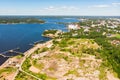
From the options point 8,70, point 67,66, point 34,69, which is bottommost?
point 8,70

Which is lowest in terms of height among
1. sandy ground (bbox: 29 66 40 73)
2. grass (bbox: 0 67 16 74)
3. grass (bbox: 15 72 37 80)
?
grass (bbox: 0 67 16 74)

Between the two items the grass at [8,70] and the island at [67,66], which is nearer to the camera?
the island at [67,66]

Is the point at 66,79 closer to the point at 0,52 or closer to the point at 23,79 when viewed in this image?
the point at 23,79

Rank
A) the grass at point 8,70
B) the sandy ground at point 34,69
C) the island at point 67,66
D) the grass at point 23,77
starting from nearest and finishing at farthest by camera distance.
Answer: the grass at point 23,77
the island at point 67,66
the sandy ground at point 34,69
the grass at point 8,70

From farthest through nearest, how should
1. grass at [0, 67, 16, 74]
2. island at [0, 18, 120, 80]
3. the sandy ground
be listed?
grass at [0, 67, 16, 74]
the sandy ground
island at [0, 18, 120, 80]

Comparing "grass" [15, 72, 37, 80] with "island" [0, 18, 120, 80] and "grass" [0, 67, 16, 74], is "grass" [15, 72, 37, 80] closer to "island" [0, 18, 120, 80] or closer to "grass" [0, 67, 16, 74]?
"island" [0, 18, 120, 80]

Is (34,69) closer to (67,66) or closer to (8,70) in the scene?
(8,70)

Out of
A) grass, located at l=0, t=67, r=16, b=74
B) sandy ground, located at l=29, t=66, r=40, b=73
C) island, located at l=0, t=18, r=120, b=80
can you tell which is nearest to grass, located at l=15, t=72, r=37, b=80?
island, located at l=0, t=18, r=120, b=80

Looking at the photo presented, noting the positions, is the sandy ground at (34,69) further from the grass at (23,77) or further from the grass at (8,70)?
the grass at (8,70)

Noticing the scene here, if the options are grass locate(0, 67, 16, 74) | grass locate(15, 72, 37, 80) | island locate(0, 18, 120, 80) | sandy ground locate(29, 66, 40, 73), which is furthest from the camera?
grass locate(0, 67, 16, 74)

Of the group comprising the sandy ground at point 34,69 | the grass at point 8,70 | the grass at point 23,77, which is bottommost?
the grass at point 8,70

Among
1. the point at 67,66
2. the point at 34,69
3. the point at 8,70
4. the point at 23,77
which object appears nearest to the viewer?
the point at 23,77

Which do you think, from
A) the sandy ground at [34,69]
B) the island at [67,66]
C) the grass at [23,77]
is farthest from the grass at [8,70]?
the grass at [23,77]

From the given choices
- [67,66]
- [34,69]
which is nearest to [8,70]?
[34,69]
